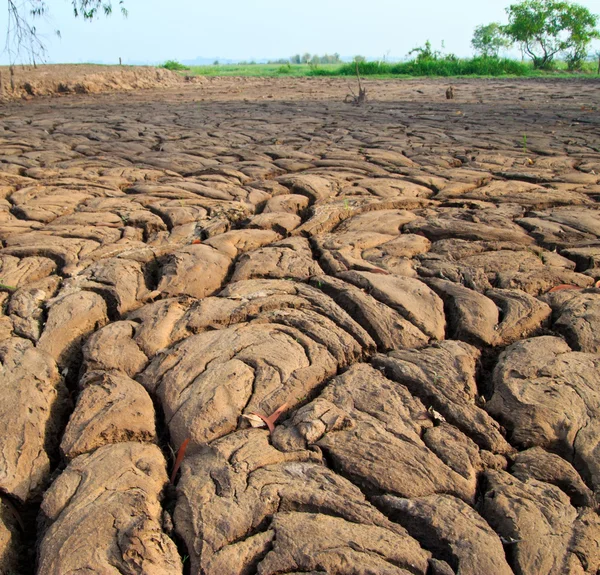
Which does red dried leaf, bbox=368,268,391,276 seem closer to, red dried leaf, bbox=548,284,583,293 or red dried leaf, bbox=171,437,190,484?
red dried leaf, bbox=548,284,583,293

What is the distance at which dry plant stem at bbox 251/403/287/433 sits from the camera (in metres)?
1.87

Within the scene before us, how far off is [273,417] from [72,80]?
12.6 m

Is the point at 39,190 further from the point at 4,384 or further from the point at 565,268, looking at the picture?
the point at 565,268

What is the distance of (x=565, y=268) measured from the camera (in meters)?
2.94

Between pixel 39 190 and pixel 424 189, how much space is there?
2796 mm

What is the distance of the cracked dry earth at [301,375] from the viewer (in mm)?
1509

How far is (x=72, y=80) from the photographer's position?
12.5m

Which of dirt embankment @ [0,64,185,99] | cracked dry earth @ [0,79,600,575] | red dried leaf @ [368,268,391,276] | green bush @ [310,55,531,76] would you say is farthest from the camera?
green bush @ [310,55,531,76]

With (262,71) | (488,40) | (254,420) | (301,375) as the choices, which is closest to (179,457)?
(254,420)

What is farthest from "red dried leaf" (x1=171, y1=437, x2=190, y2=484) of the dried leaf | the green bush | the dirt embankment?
the green bush

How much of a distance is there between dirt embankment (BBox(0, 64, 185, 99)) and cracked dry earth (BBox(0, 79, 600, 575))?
8.65 m

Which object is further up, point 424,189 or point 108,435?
point 424,189

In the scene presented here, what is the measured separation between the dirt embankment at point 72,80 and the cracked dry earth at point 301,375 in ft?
28.4

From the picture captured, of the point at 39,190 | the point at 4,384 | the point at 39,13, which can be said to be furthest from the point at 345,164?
the point at 39,13
